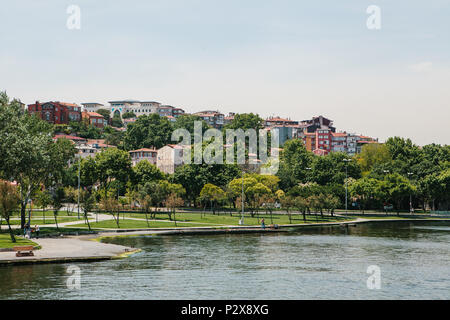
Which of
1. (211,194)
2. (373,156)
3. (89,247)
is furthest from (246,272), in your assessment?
(373,156)

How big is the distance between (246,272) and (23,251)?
19211 millimetres

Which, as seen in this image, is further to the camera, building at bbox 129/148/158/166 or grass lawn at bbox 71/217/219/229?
building at bbox 129/148/158/166

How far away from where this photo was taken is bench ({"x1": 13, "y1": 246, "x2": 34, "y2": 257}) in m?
43.0

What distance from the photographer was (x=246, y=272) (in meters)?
41.6

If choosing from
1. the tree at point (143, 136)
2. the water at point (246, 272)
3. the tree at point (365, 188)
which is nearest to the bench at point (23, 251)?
the water at point (246, 272)

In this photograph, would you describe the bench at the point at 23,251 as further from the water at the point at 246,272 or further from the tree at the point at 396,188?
the tree at the point at 396,188

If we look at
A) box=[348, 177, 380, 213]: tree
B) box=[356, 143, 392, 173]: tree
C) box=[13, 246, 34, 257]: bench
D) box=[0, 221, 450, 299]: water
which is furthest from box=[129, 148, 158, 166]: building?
box=[13, 246, 34, 257]: bench

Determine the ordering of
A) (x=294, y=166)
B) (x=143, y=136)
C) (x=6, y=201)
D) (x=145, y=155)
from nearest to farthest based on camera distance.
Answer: (x=6, y=201)
(x=294, y=166)
(x=145, y=155)
(x=143, y=136)

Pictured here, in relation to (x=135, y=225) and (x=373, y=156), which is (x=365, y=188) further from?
(x=135, y=225)

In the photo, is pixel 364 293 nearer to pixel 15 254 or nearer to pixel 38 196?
pixel 15 254

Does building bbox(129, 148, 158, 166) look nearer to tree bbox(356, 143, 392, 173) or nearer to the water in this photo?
tree bbox(356, 143, 392, 173)

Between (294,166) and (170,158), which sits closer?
(294,166)

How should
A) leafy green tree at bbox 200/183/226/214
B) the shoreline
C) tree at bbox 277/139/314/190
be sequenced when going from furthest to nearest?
tree at bbox 277/139/314/190, leafy green tree at bbox 200/183/226/214, the shoreline

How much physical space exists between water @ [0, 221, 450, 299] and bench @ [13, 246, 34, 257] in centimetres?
229
